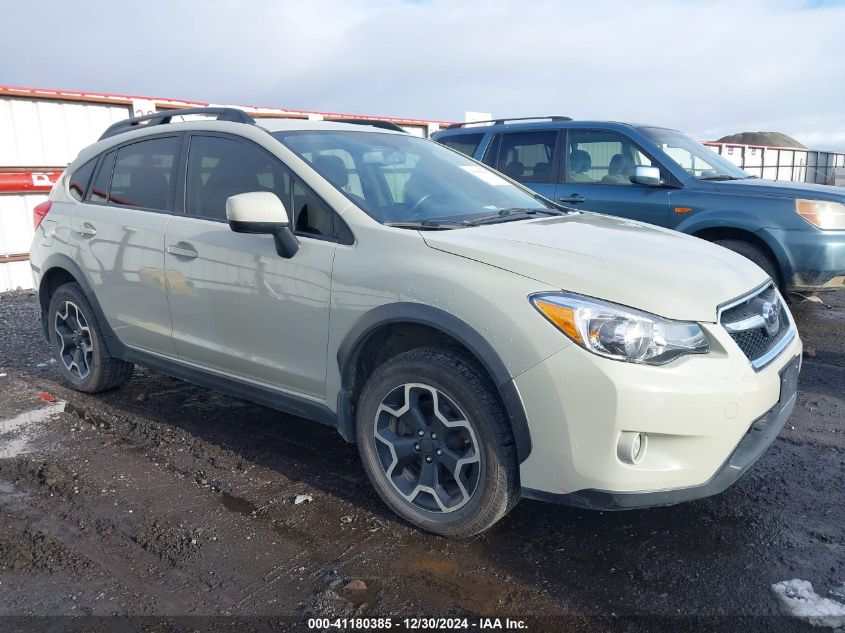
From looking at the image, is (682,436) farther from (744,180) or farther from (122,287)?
(744,180)

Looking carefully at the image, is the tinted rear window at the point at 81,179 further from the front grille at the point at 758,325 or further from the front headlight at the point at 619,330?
the front grille at the point at 758,325

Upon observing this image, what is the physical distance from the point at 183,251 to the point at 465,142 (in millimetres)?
4604

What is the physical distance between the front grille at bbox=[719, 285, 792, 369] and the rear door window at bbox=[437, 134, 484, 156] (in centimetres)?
477

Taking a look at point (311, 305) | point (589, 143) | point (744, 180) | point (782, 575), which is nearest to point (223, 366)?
point (311, 305)

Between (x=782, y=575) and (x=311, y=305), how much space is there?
2238mm

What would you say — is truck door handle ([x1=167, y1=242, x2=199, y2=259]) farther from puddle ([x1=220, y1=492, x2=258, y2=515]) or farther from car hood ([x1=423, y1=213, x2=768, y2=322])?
car hood ([x1=423, y1=213, x2=768, y2=322])

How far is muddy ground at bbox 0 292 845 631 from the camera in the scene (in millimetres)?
2582

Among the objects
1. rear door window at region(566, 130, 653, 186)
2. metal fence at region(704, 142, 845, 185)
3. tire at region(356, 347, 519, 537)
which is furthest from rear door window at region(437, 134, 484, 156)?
metal fence at region(704, 142, 845, 185)

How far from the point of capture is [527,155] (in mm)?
7270

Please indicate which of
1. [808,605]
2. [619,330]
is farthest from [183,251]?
[808,605]

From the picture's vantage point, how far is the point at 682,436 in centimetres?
254

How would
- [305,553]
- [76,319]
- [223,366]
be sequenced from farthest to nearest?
1. [76,319]
2. [223,366]
3. [305,553]

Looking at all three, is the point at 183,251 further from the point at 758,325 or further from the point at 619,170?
the point at 619,170

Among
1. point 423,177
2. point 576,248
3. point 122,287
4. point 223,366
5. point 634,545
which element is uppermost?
point 423,177
